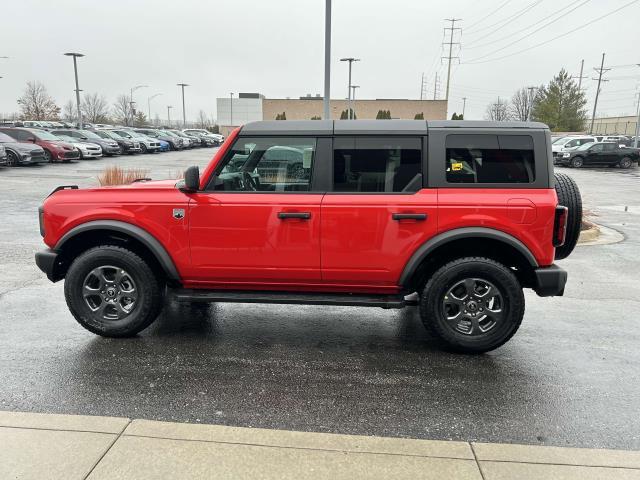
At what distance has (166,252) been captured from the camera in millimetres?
4223

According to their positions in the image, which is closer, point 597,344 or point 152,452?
point 152,452

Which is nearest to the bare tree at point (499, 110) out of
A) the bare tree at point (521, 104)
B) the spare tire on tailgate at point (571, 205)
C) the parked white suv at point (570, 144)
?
the bare tree at point (521, 104)

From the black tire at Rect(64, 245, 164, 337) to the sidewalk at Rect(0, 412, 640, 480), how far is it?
133cm

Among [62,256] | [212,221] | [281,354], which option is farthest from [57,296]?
[281,354]

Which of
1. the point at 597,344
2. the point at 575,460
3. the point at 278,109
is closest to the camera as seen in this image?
the point at 575,460

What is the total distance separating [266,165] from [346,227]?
34.2 inches

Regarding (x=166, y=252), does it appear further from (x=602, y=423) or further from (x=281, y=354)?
(x=602, y=423)

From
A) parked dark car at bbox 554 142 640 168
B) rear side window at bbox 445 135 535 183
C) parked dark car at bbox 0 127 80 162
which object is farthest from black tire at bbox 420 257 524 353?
parked dark car at bbox 554 142 640 168

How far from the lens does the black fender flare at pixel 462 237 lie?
12.7ft

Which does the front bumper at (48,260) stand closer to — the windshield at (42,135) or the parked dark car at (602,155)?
the windshield at (42,135)

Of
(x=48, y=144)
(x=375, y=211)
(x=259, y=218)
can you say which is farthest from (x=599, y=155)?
(x=259, y=218)

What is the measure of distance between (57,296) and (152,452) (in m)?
3.47

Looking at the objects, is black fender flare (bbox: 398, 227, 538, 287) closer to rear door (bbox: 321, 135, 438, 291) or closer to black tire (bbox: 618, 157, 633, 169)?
rear door (bbox: 321, 135, 438, 291)

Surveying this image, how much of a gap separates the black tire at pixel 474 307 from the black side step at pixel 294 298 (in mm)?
283
